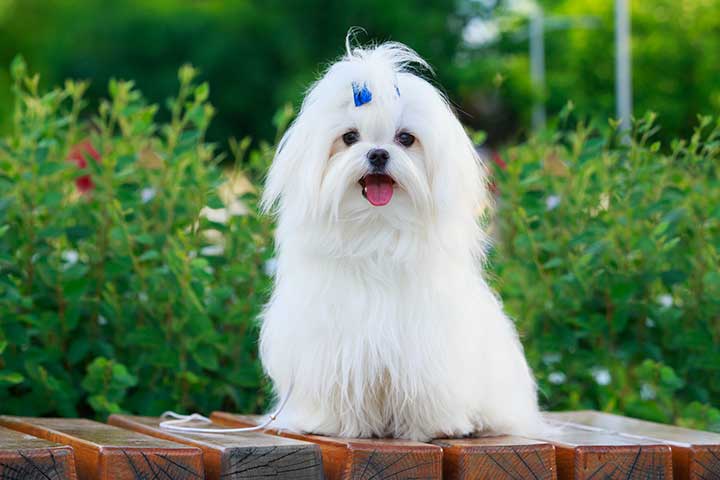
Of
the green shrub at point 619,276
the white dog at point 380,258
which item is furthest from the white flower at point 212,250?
the white dog at point 380,258

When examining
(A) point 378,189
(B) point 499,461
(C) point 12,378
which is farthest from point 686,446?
(C) point 12,378

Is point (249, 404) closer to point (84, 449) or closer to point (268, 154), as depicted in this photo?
point (268, 154)

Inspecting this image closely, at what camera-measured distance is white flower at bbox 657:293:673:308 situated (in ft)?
15.8

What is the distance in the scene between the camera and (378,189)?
321 cm

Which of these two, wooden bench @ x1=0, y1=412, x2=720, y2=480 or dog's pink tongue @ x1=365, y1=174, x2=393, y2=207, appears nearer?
wooden bench @ x1=0, y1=412, x2=720, y2=480

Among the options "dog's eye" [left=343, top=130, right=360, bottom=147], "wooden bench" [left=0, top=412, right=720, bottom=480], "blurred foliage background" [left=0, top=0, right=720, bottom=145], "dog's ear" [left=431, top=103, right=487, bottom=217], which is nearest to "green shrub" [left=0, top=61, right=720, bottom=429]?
"wooden bench" [left=0, top=412, right=720, bottom=480]

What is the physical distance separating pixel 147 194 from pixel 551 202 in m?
1.65

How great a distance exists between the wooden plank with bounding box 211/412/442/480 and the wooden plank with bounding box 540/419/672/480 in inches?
15.2

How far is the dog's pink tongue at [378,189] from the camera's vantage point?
126 inches

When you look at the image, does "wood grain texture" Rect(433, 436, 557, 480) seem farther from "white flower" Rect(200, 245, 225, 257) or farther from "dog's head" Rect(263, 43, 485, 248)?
"white flower" Rect(200, 245, 225, 257)

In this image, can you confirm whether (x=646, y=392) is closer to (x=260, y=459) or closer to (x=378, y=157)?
(x=378, y=157)

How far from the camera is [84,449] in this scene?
9.70ft

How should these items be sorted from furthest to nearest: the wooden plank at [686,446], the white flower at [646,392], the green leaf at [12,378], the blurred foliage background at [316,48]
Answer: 1. the blurred foliage background at [316,48]
2. the white flower at [646,392]
3. the green leaf at [12,378]
4. the wooden plank at [686,446]

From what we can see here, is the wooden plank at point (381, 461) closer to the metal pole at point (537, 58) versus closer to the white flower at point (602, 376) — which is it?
the white flower at point (602, 376)
